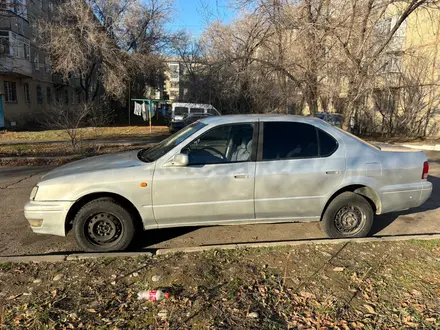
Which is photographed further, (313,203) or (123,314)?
(313,203)

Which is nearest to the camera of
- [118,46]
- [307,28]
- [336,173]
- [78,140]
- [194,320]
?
[194,320]

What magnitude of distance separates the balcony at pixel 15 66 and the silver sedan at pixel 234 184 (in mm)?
20726

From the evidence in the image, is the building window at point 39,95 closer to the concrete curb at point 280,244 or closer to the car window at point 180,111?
the car window at point 180,111

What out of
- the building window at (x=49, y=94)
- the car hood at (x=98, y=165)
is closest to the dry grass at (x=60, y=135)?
the car hood at (x=98, y=165)

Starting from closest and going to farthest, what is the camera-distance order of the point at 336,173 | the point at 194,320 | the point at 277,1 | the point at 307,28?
the point at 194,320, the point at 336,173, the point at 307,28, the point at 277,1

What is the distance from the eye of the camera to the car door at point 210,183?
12.8 ft

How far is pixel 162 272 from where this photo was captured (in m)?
3.38

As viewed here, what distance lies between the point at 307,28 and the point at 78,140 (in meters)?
8.24

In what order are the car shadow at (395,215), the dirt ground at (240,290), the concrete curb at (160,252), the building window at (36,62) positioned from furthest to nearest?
the building window at (36,62), the car shadow at (395,215), the concrete curb at (160,252), the dirt ground at (240,290)

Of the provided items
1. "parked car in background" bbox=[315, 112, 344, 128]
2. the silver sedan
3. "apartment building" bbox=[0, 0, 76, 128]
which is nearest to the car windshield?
the silver sedan

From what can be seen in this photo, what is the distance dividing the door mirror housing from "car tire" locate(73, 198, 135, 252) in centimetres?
79

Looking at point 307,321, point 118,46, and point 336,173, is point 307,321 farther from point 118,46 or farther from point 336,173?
point 118,46

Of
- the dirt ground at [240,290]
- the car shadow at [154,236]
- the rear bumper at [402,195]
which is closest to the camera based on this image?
the dirt ground at [240,290]

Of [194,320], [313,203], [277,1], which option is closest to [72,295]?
→ [194,320]
